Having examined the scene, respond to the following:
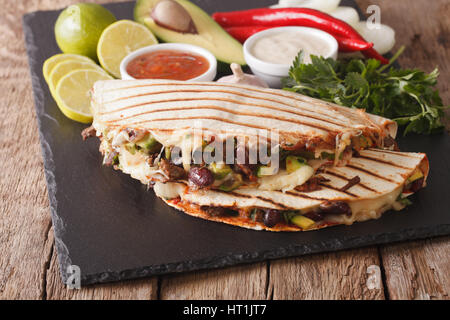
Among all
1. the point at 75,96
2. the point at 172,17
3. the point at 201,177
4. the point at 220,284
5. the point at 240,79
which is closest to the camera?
the point at 220,284

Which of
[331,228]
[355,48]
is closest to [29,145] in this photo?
[331,228]

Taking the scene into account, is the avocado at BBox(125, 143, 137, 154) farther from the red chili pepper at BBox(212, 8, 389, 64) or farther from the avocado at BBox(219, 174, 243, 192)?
the red chili pepper at BBox(212, 8, 389, 64)

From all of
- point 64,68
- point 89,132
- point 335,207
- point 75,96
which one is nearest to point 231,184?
point 335,207

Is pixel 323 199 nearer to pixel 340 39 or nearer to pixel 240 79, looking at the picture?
pixel 240 79

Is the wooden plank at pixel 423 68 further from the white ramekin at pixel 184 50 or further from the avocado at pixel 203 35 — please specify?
the white ramekin at pixel 184 50

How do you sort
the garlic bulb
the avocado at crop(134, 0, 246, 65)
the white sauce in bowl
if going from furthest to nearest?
the avocado at crop(134, 0, 246, 65), the white sauce in bowl, the garlic bulb

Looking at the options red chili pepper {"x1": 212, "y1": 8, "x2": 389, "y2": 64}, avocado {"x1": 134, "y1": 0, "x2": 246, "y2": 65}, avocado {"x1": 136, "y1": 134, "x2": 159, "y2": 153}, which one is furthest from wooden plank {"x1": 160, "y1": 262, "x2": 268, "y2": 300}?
red chili pepper {"x1": 212, "y1": 8, "x2": 389, "y2": 64}

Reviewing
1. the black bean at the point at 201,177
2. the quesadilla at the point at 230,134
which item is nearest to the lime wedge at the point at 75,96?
the quesadilla at the point at 230,134

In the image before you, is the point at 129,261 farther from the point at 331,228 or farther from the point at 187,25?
the point at 187,25
